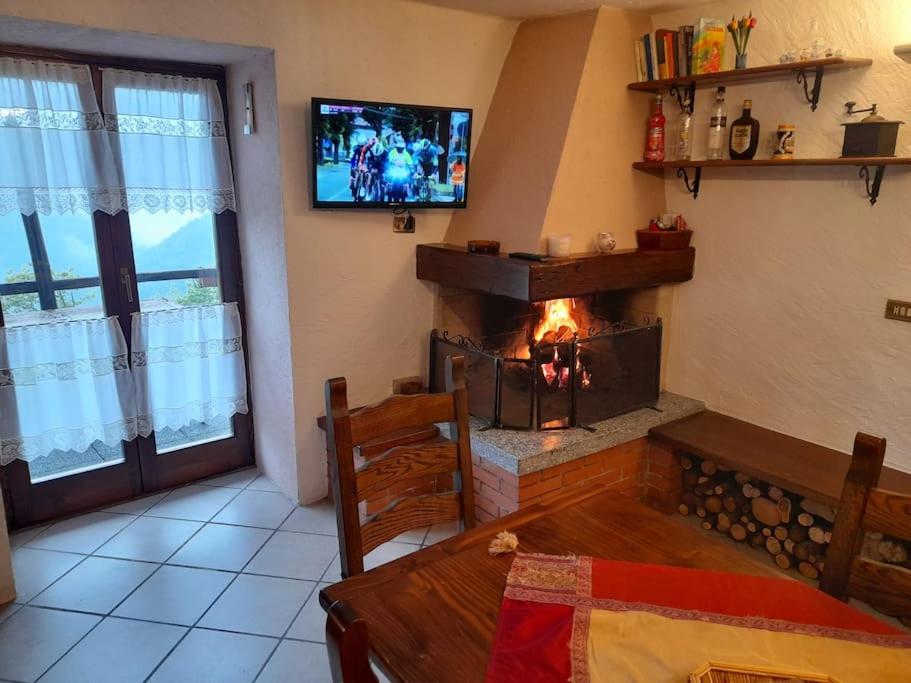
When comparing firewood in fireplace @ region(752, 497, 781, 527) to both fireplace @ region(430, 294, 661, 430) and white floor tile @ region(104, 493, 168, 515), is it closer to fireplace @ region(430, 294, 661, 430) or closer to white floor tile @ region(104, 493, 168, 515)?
fireplace @ region(430, 294, 661, 430)

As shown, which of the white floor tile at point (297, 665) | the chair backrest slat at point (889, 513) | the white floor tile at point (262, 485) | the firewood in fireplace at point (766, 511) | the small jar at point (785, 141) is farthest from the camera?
the white floor tile at point (262, 485)

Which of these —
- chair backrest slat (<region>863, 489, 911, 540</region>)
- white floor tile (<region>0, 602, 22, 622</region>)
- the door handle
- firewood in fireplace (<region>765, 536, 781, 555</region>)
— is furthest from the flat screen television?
chair backrest slat (<region>863, 489, 911, 540</region>)

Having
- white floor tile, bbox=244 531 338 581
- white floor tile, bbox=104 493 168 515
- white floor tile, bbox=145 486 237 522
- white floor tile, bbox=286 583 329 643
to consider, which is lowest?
white floor tile, bbox=286 583 329 643

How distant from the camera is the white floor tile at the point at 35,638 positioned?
2.04m

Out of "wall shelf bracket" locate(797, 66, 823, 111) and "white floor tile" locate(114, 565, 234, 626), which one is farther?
"wall shelf bracket" locate(797, 66, 823, 111)

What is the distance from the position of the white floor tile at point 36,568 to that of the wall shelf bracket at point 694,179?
3.23m

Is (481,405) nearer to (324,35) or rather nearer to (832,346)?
(832,346)

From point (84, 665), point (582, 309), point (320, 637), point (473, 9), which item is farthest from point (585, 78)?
point (84, 665)

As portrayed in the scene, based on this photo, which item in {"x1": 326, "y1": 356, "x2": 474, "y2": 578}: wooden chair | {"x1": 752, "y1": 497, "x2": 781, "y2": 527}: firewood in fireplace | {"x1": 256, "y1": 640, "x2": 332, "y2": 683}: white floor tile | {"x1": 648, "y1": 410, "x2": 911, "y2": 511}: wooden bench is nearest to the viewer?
{"x1": 326, "y1": 356, "x2": 474, "y2": 578}: wooden chair

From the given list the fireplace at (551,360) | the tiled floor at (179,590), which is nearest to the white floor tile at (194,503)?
the tiled floor at (179,590)

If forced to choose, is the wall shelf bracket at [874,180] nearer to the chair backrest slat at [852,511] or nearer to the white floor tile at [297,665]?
the chair backrest slat at [852,511]

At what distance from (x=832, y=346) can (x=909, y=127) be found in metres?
0.89

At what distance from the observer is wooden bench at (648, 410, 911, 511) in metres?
2.43

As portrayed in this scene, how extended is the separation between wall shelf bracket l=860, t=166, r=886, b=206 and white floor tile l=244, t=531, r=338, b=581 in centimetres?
262
